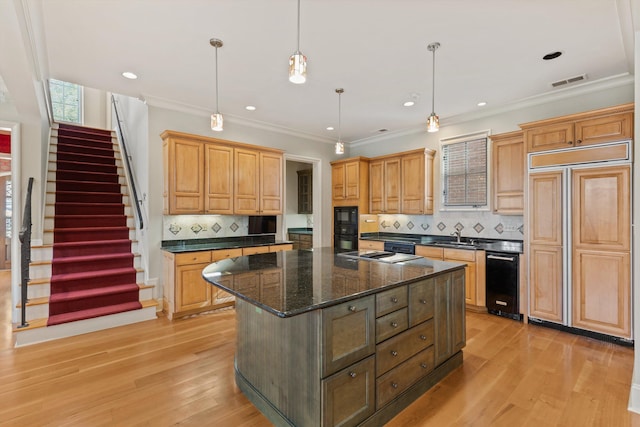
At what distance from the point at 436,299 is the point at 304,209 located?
5.57m

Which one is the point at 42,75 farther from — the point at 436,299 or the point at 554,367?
the point at 554,367

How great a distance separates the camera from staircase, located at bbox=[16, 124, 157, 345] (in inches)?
139

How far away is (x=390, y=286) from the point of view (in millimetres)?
1972

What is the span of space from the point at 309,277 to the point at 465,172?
151 inches

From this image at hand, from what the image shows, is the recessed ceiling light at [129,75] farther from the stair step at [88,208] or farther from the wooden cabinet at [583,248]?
the wooden cabinet at [583,248]

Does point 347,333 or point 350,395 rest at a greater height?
point 347,333

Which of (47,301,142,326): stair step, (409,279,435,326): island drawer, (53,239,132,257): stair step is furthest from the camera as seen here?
(53,239,132,257): stair step

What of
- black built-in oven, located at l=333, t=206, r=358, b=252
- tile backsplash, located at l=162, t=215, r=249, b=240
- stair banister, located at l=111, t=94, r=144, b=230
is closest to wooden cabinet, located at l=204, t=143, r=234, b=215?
tile backsplash, located at l=162, t=215, r=249, b=240

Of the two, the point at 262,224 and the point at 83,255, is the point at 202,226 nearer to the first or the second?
the point at 262,224

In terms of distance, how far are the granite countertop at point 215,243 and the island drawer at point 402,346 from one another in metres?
2.91

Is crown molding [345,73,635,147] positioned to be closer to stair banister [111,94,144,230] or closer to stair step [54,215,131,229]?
stair banister [111,94,144,230]

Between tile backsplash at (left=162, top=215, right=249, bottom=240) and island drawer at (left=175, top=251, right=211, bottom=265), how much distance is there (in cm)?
67

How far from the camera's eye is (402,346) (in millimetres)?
2135

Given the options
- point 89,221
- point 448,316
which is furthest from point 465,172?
point 89,221
